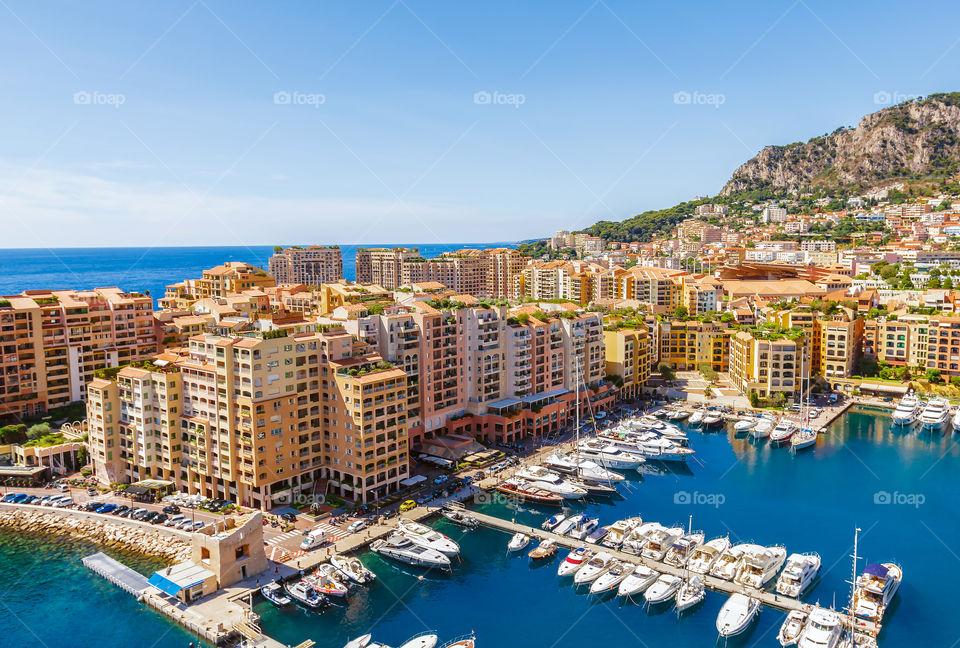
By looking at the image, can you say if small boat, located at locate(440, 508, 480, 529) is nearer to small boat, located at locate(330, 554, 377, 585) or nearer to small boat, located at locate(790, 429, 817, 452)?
small boat, located at locate(330, 554, 377, 585)

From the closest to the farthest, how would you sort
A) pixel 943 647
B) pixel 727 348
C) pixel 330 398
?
pixel 943 647
pixel 330 398
pixel 727 348

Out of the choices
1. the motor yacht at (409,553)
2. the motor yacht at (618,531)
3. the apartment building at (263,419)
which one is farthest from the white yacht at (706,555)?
the apartment building at (263,419)

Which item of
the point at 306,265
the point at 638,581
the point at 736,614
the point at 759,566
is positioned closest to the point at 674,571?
the point at 638,581

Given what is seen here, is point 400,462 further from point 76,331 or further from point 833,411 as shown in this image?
point 833,411

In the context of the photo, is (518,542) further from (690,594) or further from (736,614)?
(736,614)

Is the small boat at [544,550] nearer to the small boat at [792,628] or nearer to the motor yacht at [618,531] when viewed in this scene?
the motor yacht at [618,531]

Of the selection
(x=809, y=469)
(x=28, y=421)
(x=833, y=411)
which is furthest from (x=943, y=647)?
(x=28, y=421)
